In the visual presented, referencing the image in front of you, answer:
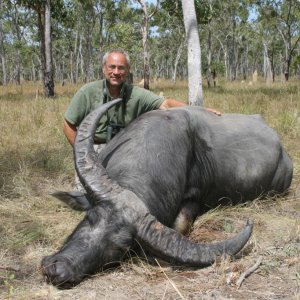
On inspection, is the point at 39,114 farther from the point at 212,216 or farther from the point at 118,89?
the point at 212,216

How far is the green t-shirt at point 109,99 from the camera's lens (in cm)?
434

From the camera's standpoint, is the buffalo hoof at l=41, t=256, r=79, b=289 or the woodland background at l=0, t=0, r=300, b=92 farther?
the woodland background at l=0, t=0, r=300, b=92

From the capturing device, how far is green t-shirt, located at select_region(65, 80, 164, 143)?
434cm

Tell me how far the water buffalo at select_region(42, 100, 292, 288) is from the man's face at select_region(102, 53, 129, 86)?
667 millimetres

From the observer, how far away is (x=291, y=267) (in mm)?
2939

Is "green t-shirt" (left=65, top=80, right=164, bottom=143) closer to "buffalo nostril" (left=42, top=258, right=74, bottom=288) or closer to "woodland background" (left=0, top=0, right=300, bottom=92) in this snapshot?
"buffalo nostril" (left=42, top=258, right=74, bottom=288)

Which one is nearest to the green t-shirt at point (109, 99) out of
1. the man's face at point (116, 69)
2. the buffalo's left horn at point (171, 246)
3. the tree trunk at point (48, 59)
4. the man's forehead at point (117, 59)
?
the man's face at point (116, 69)

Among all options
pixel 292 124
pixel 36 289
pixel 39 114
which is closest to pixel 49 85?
pixel 39 114

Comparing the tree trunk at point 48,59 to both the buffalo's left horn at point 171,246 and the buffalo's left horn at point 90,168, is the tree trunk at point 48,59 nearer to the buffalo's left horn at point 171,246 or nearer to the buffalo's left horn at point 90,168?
the buffalo's left horn at point 90,168

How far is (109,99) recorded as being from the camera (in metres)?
4.40

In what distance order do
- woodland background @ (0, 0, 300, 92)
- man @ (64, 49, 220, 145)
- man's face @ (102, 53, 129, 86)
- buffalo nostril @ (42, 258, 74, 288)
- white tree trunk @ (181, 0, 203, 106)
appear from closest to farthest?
buffalo nostril @ (42, 258, 74, 288) → man's face @ (102, 53, 129, 86) → man @ (64, 49, 220, 145) → white tree trunk @ (181, 0, 203, 106) → woodland background @ (0, 0, 300, 92)

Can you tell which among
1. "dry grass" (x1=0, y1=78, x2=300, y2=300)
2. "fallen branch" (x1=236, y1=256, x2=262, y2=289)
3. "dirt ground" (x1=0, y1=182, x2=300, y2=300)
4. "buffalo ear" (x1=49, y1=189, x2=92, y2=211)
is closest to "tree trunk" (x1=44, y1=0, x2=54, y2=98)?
"dry grass" (x1=0, y1=78, x2=300, y2=300)

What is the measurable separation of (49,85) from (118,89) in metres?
10.6

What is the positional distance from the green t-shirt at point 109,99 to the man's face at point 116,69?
0.35 ft
